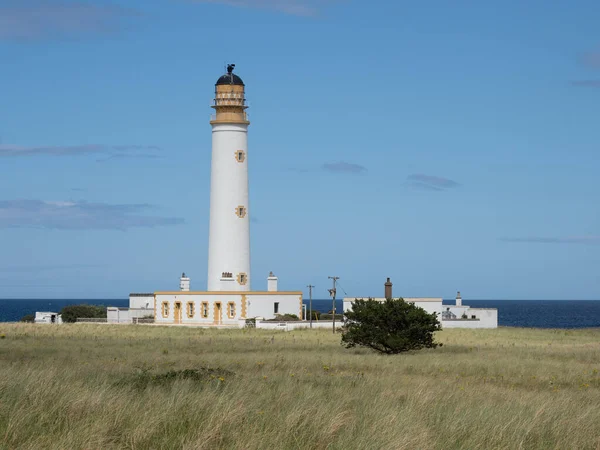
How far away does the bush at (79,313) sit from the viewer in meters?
71.6

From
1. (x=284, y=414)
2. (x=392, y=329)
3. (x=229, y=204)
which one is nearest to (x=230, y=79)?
(x=229, y=204)

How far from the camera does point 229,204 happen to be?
57.8 metres

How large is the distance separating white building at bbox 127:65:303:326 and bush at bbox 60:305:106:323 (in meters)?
15.1

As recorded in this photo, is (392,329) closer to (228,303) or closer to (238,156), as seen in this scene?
(228,303)

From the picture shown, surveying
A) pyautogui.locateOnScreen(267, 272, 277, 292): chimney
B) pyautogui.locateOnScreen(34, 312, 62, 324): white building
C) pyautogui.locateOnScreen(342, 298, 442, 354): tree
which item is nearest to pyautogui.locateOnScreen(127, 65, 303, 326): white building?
pyautogui.locateOnScreen(267, 272, 277, 292): chimney

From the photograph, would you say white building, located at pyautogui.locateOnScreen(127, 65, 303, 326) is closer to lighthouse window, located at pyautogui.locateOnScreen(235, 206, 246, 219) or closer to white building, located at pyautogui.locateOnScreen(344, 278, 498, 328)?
lighthouse window, located at pyautogui.locateOnScreen(235, 206, 246, 219)

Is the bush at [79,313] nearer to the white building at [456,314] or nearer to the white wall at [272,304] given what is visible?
the white wall at [272,304]

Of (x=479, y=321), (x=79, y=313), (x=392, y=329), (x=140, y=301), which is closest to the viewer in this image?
(x=392, y=329)

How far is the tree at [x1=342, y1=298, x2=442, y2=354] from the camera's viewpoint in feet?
112

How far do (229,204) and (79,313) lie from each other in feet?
73.8

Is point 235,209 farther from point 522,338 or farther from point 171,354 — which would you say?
A: point 171,354

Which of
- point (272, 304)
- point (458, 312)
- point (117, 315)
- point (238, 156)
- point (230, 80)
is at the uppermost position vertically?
point (230, 80)

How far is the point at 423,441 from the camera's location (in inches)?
430

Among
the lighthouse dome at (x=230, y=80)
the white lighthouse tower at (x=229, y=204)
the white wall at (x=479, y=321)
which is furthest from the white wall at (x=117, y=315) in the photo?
the white wall at (x=479, y=321)
